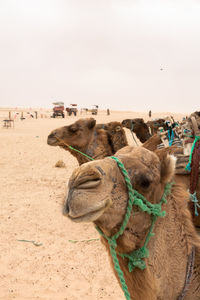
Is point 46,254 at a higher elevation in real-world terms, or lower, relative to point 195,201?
lower

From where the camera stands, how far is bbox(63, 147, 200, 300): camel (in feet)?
4.73

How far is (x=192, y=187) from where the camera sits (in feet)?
10.8

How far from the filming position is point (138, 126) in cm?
711

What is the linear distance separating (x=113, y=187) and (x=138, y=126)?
5.68 meters

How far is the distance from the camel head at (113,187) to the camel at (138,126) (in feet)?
16.6

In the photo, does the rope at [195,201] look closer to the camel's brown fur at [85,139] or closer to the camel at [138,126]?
the camel's brown fur at [85,139]

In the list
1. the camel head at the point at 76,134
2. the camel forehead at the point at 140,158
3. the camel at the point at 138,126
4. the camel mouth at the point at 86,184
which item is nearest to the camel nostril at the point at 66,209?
the camel mouth at the point at 86,184

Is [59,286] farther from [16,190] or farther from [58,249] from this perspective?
[16,190]

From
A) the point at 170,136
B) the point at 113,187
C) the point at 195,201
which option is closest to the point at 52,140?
the point at 170,136

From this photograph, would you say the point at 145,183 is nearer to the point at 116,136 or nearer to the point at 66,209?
the point at 66,209

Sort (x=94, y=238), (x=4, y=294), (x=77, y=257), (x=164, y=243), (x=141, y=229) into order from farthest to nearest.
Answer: (x=94, y=238) < (x=77, y=257) < (x=4, y=294) < (x=164, y=243) < (x=141, y=229)

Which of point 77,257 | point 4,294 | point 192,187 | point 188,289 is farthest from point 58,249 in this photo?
point 188,289

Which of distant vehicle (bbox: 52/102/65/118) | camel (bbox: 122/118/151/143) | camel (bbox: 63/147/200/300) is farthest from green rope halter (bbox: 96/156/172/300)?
distant vehicle (bbox: 52/102/65/118)

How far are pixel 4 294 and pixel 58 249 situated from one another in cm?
137
